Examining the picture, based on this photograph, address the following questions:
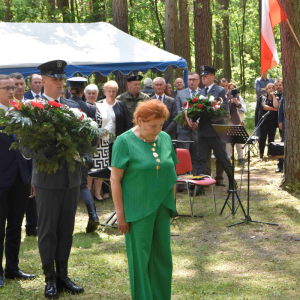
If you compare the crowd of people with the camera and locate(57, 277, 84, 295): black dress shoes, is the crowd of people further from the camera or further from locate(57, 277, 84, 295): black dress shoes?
the camera

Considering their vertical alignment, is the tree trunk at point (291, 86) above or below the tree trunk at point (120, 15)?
below

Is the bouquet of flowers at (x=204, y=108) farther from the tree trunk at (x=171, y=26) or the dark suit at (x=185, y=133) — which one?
the tree trunk at (x=171, y=26)

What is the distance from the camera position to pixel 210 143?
28.6 feet

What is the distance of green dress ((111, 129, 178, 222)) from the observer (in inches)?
138

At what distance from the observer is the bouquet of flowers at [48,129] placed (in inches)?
154

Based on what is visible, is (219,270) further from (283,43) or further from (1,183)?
(283,43)

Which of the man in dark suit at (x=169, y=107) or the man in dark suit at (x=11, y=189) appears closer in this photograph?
the man in dark suit at (x=11, y=189)

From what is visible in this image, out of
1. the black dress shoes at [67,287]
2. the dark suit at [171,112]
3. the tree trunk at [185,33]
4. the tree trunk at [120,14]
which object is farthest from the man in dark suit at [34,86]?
the tree trunk at [185,33]

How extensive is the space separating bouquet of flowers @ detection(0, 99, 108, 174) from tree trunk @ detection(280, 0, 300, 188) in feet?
18.5

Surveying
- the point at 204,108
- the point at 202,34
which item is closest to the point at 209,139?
the point at 204,108

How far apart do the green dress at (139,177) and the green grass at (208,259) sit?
126cm

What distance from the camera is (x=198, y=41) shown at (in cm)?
1416

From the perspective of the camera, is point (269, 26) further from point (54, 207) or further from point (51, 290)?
→ point (51, 290)

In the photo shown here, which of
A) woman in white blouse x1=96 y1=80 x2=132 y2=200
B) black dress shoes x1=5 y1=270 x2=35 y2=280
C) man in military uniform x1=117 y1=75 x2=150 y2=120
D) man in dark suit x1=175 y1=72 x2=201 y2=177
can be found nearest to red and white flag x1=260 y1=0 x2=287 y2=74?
man in dark suit x1=175 y1=72 x2=201 y2=177
